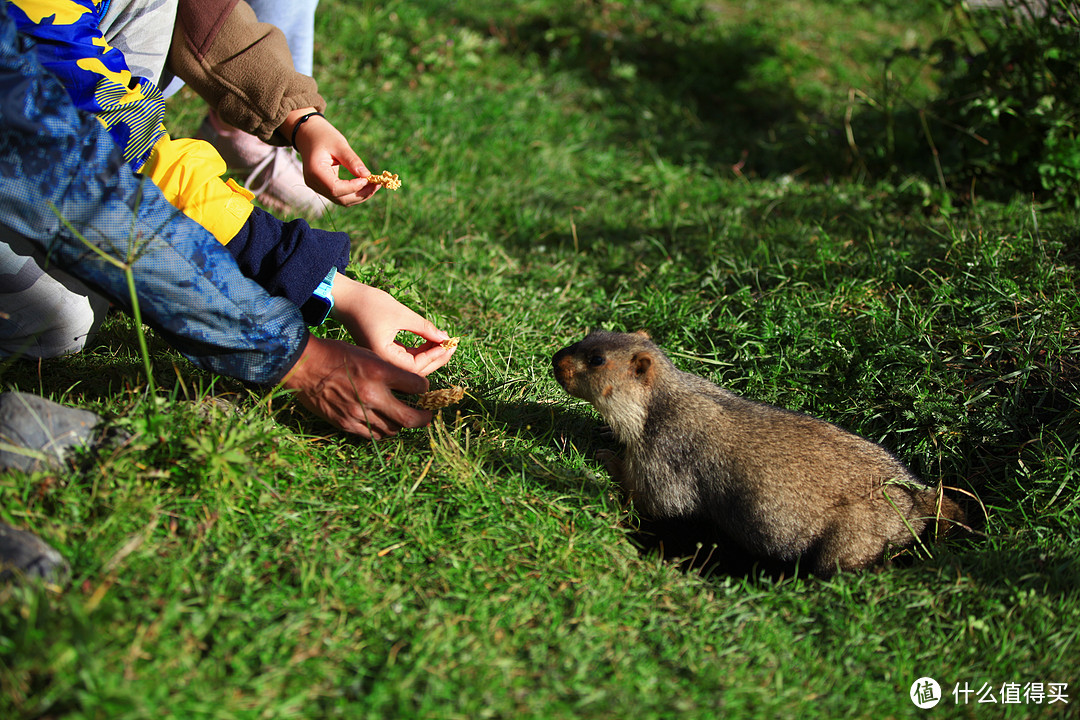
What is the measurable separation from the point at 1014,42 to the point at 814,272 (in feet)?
7.66

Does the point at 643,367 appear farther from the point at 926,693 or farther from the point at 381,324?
the point at 926,693

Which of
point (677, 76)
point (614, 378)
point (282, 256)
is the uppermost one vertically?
point (677, 76)

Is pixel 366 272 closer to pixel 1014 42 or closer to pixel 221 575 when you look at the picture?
pixel 221 575

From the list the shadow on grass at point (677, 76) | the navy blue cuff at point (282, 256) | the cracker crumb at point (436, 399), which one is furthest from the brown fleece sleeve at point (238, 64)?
the shadow on grass at point (677, 76)

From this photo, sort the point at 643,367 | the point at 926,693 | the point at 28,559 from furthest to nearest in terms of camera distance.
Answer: the point at 643,367, the point at 926,693, the point at 28,559

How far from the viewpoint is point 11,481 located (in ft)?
8.05

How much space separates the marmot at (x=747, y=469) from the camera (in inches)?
125

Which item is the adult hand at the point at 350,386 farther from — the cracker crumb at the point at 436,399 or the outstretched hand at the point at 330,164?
the outstretched hand at the point at 330,164

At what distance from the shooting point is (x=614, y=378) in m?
3.61

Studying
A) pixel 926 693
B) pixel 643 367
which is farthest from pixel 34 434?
pixel 926 693

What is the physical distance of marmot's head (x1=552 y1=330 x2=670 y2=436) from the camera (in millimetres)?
3604

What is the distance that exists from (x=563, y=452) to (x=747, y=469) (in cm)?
83

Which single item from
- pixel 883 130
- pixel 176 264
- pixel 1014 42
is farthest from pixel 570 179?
pixel 176 264

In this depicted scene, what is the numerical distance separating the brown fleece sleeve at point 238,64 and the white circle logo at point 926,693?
11.5 feet
